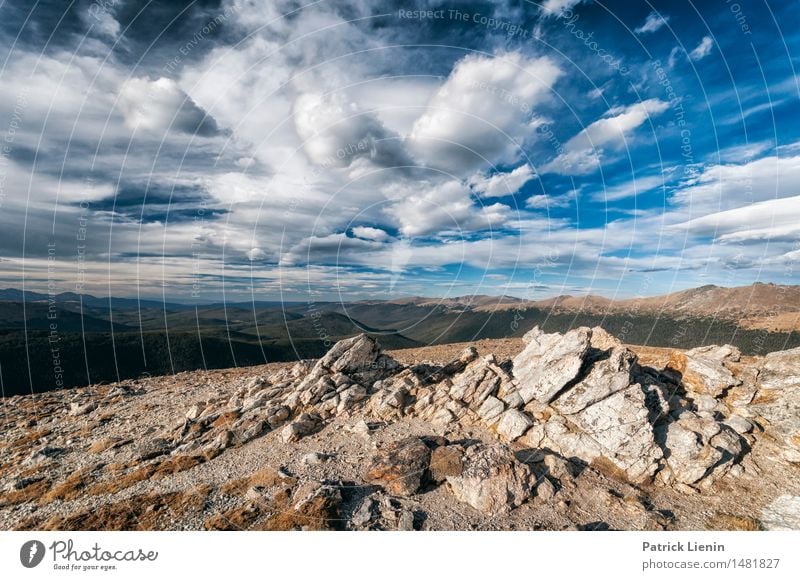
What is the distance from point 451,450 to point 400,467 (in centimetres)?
400

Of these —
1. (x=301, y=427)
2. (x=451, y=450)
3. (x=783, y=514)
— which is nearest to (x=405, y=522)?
(x=451, y=450)

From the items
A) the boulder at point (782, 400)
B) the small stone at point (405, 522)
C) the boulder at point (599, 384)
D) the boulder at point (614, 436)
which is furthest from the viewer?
the boulder at point (599, 384)

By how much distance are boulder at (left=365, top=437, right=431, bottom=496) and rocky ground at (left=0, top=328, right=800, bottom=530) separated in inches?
3.8

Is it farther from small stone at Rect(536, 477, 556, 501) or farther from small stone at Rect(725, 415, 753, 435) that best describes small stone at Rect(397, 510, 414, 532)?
small stone at Rect(725, 415, 753, 435)

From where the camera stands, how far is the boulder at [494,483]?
72.5ft

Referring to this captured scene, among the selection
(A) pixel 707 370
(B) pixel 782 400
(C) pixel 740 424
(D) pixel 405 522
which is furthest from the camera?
(A) pixel 707 370

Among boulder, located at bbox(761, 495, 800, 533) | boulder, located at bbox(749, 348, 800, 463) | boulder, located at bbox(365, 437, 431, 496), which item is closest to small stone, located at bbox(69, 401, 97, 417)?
boulder, located at bbox(365, 437, 431, 496)

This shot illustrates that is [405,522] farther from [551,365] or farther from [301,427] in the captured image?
[551,365]

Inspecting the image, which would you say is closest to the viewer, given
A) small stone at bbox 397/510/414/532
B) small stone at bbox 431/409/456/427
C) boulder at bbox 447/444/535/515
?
small stone at bbox 397/510/414/532

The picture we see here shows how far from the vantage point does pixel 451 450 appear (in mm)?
→ 26078

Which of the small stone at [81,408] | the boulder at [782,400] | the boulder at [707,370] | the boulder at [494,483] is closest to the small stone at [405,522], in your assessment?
the boulder at [494,483]

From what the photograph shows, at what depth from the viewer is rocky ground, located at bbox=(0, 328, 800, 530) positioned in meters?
22.3

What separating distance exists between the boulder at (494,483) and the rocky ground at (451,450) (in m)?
0.11

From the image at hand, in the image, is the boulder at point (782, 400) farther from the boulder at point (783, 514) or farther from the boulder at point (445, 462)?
the boulder at point (445, 462)
